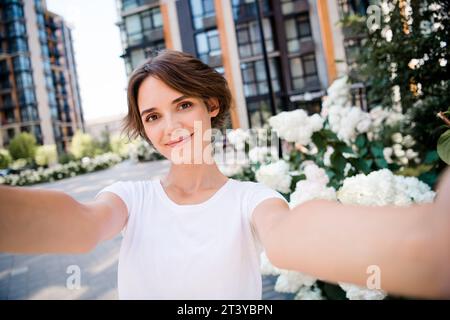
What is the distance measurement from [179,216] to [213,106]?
21 centimetres

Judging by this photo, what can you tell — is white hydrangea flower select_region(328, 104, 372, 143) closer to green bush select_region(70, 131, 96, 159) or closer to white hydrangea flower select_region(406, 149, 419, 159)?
white hydrangea flower select_region(406, 149, 419, 159)

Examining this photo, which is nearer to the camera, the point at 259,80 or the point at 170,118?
the point at 170,118

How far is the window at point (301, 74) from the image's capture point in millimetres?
6351

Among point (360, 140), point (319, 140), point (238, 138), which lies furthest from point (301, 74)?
point (319, 140)

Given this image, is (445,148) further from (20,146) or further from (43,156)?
(43,156)

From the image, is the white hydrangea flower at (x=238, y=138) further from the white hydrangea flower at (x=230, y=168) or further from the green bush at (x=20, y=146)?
the green bush at (x=20, y=146)

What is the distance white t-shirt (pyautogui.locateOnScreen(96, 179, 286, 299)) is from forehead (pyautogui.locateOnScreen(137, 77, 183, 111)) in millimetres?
147

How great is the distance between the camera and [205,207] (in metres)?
0.48

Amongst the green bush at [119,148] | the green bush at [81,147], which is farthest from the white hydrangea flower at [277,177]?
the green bush at [119,148]

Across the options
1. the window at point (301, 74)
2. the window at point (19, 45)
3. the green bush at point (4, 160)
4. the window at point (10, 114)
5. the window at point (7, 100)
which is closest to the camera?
the green bush at point (4, 160)

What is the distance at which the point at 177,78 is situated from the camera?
48cm

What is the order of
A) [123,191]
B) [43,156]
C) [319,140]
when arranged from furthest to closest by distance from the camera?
[43,156], [319,140], [123,191]

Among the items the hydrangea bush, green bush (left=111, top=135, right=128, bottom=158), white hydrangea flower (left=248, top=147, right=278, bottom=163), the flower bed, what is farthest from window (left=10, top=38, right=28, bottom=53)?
green bush (left=111, top=135, right=128, bottom=158)
